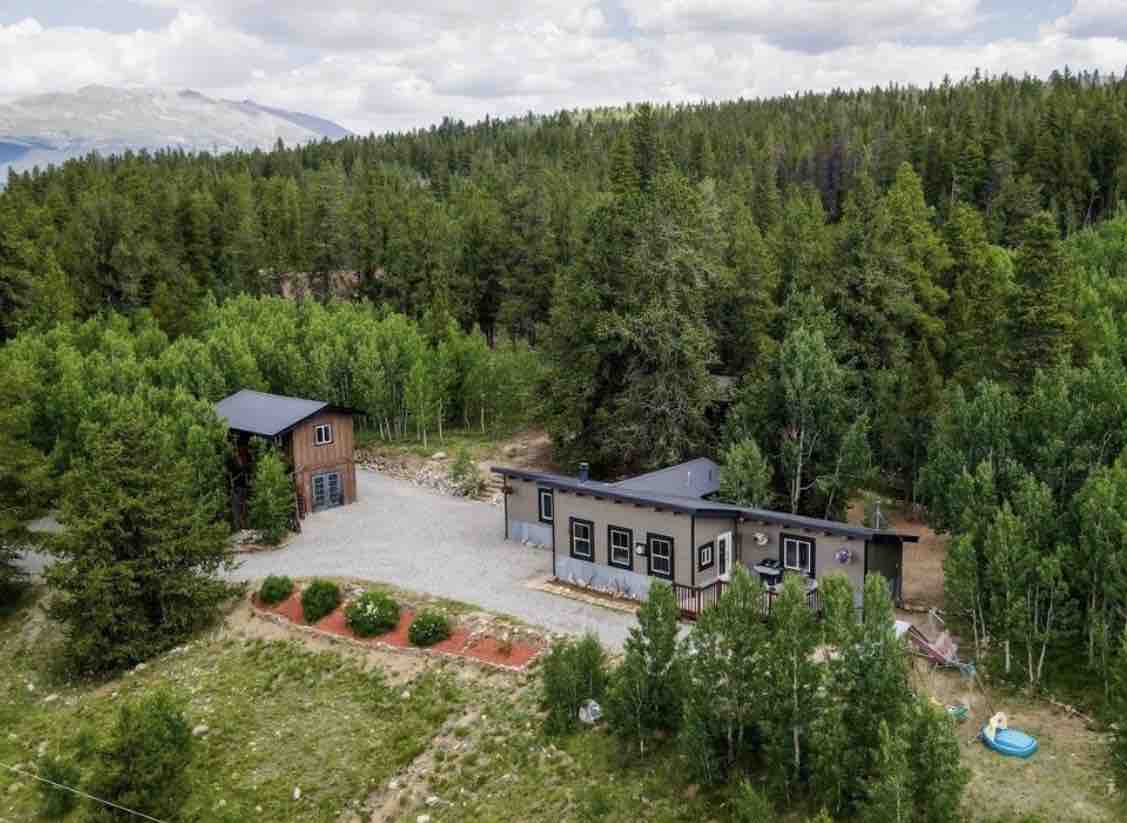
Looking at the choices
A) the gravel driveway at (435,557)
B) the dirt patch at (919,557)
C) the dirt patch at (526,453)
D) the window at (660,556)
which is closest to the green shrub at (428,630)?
the gravel driveway at (435,557)

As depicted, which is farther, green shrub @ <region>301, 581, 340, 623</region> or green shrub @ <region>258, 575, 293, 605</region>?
green shrub @ <region>258, 575, 293, 605</region>

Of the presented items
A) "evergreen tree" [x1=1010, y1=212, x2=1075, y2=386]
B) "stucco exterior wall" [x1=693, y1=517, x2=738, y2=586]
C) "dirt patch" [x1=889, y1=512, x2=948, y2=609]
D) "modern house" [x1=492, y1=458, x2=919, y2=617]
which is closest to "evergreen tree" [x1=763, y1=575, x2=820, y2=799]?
"modern house" [x1=492, y1=458, x2=919, y2=617]

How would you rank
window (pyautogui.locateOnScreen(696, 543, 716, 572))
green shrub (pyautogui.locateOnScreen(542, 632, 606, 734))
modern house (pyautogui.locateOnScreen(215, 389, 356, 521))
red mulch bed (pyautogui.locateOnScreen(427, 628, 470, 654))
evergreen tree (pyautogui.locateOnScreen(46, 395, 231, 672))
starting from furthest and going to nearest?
1. modern house (pyautogui.locateOnScreen(215, 389, 356, 521))
2. evergreen tree (pyautogui.locateOnScreen(46, 395, 231, 672))
3. window (pyautogui.locateOnScreen(696, 543, 716, 572))
4. red mulch bed (pyautogui.locateOnScreen(427, 628, 470, 654))
5. green shrub (pyautogui.locateOnScreen(542, 632, 606, 734))

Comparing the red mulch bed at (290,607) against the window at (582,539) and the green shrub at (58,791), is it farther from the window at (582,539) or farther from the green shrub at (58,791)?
the window at (582,539)

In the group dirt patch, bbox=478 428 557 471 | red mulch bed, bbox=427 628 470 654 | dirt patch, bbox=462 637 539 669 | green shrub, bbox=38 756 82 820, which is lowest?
green shrub, bbox=38 756 82 820

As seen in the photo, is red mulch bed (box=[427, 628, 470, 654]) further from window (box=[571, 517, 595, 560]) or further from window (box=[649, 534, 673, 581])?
window (box=[649, 534, 673, 581])

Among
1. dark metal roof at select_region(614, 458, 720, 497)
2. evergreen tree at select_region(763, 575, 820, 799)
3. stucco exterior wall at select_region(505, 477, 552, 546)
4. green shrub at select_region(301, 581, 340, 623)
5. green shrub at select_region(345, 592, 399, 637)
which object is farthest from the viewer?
stucco exterior wall at select_region(505, 477, 552, 546)

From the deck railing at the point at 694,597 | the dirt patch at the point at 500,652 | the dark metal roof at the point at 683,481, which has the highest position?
the dark metal roof at the point at 683,481

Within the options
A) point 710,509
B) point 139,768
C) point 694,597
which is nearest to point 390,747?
point 139,768
